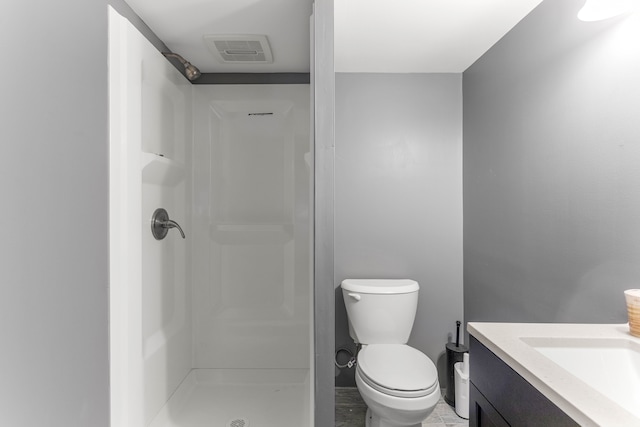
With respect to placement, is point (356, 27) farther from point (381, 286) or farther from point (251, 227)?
point (381, 286)

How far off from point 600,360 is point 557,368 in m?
0.27

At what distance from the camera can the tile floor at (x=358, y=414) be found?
83.3 inches

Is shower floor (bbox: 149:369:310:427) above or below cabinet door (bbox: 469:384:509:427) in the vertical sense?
below

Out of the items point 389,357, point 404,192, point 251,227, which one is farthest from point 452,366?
point 251,227

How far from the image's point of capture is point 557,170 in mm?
1583

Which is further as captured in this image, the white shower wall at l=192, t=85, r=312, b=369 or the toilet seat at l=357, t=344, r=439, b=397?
the white shower wall at l=192, t=85, r=312, b=369

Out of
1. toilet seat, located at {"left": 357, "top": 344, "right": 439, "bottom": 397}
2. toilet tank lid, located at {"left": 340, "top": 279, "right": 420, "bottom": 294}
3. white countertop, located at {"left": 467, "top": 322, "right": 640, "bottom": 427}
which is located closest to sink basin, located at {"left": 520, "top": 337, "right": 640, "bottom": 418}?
white countertop, located at {"left": 467, "top": 322, "right": 640, "bottom": 427}

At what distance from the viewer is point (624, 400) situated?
920mm

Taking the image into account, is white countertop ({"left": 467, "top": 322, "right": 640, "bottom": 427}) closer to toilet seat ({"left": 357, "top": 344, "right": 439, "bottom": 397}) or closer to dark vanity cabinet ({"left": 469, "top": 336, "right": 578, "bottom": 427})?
dark vanity cabinet ({"left": 469, "top": 336, "right": 578, "bottom": 427})

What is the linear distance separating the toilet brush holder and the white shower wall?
3.03 feet

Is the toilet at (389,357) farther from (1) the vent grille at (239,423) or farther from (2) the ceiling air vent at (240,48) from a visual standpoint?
(2) the ceiling air vent at (240,48)

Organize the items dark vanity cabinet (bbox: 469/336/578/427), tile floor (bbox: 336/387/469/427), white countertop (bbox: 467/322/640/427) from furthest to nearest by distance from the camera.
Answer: tile floor (bbox: 336/387/469/427) → dark vanity cabinet (bbox: 469/336/578/427) → white countertop (bbox: 467/322/640/427)

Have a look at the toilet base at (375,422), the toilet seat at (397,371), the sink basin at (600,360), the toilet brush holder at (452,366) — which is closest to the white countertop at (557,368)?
the sink basin at (600,360)

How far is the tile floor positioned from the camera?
2.12 meters
